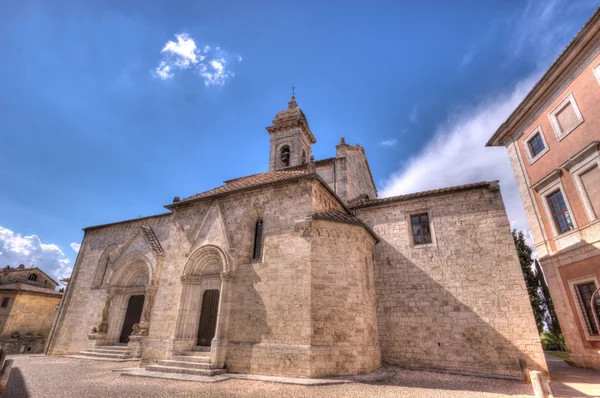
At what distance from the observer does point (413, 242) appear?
13.1 m

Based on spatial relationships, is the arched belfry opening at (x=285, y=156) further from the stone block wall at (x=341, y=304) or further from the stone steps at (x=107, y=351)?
the stone steps at (x=107, y=351)

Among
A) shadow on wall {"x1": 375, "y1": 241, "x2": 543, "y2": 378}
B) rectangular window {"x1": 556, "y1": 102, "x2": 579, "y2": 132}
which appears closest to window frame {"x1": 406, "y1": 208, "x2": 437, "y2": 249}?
shadow on wall {"x1": 375, "y1": 241, "x2": 543, "y2": 378}

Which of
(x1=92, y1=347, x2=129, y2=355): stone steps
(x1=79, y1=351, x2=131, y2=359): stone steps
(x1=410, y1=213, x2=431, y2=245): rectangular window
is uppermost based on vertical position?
(x1=410, y1=213, x2=431, y2=245): rectangular window

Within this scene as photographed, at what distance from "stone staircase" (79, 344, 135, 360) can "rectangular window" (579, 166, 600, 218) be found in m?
21.6

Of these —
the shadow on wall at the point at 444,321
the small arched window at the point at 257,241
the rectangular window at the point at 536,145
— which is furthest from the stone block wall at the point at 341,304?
the rectangular window at the point at 536,145

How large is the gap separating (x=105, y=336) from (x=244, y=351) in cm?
1084

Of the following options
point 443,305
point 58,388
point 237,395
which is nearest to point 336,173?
point 443,305

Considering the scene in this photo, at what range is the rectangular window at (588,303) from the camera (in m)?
11.0

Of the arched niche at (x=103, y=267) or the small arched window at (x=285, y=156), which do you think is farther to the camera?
the small arched window at (x=285, y=156)

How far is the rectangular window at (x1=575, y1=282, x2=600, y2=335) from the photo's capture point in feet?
36.0

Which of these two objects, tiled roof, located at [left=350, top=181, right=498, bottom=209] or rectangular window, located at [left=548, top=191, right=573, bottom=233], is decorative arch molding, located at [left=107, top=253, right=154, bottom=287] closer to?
tiled roof, located at [left=350, top=181, right=498, bottom=209]

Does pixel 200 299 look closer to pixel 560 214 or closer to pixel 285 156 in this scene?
pixel 285 156

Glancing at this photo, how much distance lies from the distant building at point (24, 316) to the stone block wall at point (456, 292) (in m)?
27.4

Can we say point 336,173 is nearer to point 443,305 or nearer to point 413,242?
point 413,242
